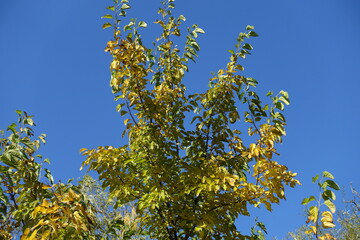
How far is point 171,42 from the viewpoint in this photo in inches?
187

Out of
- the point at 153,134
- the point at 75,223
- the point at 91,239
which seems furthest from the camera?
the point at 153,134

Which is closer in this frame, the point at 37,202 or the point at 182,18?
the point at 37,202

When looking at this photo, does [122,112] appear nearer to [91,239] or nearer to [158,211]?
[158,211]

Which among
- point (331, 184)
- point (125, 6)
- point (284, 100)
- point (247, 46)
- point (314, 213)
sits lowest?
point (314, 213)

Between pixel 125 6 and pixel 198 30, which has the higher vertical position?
pixel 198 30

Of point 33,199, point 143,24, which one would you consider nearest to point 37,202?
point 33,199

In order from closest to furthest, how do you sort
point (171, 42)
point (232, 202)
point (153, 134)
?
point (232, 202), point (153, 134), point (171, 42)

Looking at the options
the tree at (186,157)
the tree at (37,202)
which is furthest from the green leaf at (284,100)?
the tree at (37,202)

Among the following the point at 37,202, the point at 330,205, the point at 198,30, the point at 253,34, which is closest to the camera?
the point at 330,205

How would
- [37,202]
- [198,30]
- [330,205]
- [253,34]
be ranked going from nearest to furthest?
[330,205]
[37,202]
[253,34]
[198,30]

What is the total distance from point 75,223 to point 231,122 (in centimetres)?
234

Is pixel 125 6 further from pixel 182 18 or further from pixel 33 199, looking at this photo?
pixel 33 199

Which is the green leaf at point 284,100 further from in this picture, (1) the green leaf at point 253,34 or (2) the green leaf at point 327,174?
(2) the green leaf at point 327,174

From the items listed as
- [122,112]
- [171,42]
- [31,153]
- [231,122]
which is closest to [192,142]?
[231,122]
